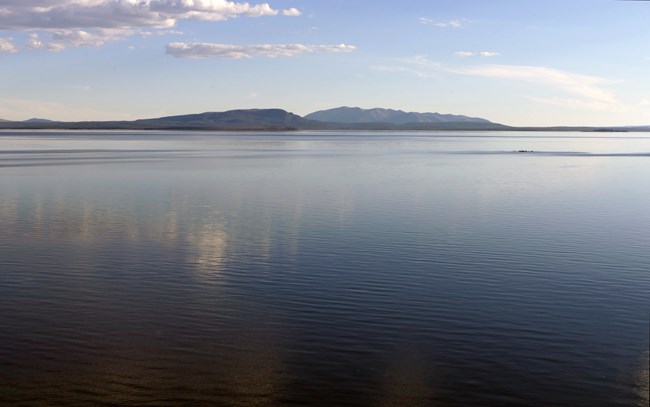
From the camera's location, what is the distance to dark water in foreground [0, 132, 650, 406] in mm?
11359

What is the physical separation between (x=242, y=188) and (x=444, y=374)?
105ft

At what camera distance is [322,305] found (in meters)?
15.9

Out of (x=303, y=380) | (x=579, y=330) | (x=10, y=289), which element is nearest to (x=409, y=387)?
(x=303, y=380)

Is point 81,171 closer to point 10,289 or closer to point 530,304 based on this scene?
point 10,289

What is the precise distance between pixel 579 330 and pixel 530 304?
1.93 metres

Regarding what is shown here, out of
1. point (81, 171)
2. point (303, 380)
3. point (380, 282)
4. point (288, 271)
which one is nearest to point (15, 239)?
point (288, 271)

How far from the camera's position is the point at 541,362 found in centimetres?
1241

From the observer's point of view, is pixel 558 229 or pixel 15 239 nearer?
pixel 15 239

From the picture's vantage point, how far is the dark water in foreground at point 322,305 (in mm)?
11359

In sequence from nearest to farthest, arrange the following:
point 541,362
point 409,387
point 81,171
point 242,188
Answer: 1. point 409,387
2. point 541,362
3. point 242,188
4. point 81,171

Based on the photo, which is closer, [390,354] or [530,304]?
[390,354]

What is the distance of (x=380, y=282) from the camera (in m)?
18.0

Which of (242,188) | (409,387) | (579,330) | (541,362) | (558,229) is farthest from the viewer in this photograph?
(242,188)

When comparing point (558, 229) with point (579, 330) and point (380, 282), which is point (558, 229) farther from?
point (579, 330)
